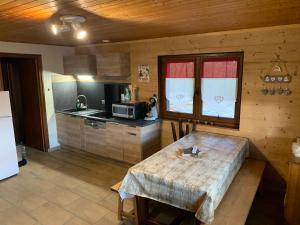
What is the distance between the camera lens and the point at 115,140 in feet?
13.5

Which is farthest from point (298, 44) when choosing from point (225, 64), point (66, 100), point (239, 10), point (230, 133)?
point (66, 100)

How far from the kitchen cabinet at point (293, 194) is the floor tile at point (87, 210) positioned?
6.90 feet

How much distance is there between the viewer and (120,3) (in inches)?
72.2

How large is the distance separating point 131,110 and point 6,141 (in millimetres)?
2080

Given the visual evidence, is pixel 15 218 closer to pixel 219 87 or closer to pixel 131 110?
pixel 131 110

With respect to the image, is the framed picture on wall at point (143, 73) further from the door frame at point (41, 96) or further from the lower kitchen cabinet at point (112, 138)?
Answer: the door frame at point (41, 96)

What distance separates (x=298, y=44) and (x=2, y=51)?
15.2 ft

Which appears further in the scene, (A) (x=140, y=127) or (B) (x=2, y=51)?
(B) (x=2, y=51)

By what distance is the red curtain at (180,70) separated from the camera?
378 cm

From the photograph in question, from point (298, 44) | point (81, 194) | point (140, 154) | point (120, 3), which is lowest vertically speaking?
point (81, 194)

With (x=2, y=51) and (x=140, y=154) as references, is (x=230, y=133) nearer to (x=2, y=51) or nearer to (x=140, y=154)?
(x=140, y=154)

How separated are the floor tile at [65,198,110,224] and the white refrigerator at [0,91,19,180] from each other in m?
1.48

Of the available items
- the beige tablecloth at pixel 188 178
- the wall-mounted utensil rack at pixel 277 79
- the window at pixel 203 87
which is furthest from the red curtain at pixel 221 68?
the beige tablecloth at pixel 188 178

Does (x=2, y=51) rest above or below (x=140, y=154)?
above
